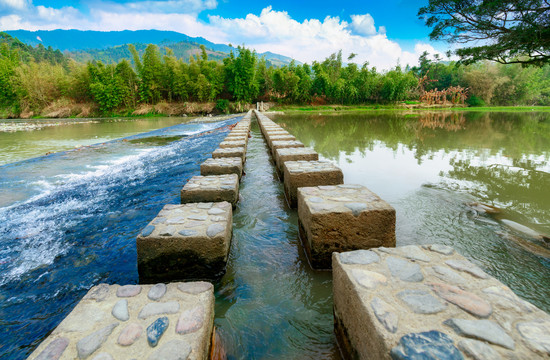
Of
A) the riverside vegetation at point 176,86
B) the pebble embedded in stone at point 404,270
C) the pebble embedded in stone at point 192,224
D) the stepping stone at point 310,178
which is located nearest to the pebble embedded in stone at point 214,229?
the pebble embedded in stone at point 192,224

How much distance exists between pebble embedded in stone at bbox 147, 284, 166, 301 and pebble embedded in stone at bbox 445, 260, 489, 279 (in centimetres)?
156

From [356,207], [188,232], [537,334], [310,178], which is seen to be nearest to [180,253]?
[188,232]

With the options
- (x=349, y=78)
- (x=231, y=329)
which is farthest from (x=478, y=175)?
(x=349, y=78)

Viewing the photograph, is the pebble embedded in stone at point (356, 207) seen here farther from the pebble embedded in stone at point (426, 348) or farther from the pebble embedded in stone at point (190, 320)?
the pebble embedded in stone at point (190, 320)

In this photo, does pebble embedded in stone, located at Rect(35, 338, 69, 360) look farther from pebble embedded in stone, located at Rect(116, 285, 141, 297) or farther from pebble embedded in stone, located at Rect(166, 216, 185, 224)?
pebble embedded in stone, located at Rect(166, 216, 185, 224)

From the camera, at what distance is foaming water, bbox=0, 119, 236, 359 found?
68.3 inches

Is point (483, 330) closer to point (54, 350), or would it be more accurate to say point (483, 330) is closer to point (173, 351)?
point (173, 351)

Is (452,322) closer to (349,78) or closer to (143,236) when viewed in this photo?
(143,236)

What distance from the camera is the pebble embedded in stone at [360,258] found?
4.67ft

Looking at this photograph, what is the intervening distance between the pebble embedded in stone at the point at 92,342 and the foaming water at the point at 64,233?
2.21 feet

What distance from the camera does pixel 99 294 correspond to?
55.4 inches

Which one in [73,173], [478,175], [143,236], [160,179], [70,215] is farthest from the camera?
[73,173]

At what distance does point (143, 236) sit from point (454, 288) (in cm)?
193

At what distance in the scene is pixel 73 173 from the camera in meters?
6.04
